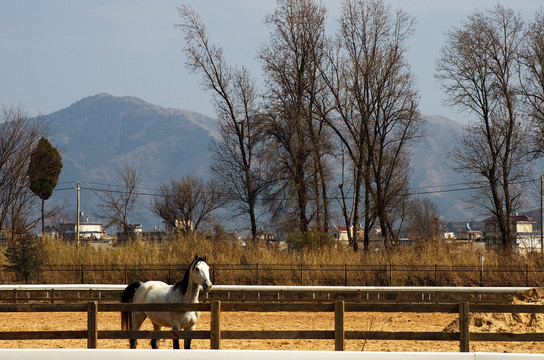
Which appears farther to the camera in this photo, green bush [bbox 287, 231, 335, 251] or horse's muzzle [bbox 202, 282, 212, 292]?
green bush [bbox 287, 231, 335, 251]

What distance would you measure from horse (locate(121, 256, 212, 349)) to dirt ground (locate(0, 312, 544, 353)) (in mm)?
1844

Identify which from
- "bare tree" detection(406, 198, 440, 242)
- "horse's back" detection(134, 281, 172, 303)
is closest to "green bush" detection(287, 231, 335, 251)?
"bare tree" detection(406, 198, 440, 242)

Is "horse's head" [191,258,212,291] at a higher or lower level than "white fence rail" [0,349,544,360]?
higher

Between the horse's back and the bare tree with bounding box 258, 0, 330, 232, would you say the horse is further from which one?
the bare tree with bounding box 258, 0, 330, 232

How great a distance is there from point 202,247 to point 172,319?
21707mm

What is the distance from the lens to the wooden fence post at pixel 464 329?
1195 cm

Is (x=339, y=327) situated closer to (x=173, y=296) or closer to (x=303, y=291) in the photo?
(x=173, y=296)

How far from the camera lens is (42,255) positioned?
3372cm

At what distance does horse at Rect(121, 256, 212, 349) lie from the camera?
13.9 m

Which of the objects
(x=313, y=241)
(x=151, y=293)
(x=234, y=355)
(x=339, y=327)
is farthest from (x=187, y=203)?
(x=234, y=355)

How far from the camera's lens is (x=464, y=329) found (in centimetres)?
1202

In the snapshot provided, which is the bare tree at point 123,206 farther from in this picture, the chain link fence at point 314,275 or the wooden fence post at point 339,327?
the wooden fence post at point 339,327

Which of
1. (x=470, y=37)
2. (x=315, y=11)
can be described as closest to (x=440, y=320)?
(x=470, y=37)

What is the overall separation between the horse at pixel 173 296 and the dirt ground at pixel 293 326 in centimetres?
184
